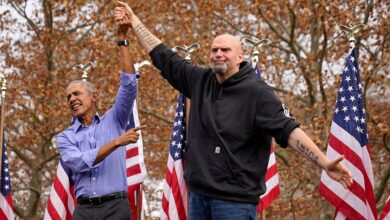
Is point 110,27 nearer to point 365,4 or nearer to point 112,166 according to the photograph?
point 365,4

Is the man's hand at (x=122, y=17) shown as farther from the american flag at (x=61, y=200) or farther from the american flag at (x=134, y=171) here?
the american flag at (x=61, y=200)

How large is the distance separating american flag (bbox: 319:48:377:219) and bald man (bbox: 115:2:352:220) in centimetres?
373

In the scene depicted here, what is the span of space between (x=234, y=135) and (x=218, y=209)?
48cm

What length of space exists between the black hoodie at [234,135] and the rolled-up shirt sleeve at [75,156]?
136 cm

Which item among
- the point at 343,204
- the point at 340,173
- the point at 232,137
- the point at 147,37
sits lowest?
the point at 343,204

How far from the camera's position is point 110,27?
20.2 m

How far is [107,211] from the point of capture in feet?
22.4

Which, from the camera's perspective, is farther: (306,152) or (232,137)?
(232,137)

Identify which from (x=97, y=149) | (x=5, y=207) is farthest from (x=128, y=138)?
(x=5, y=207)

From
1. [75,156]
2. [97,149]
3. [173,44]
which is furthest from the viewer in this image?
[173,44]

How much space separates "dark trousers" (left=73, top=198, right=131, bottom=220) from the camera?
22.4 ft

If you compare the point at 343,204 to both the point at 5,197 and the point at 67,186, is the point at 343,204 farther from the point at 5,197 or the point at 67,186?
the point at 5,197

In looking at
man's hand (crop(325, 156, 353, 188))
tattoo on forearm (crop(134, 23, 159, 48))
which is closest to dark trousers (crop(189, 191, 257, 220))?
man's hand (crop(325, 156, 353, 188))

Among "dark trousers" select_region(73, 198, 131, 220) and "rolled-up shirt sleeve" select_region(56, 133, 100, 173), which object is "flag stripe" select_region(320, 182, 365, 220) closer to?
"dark trousers" select_region(73, 198, 131, 220)
